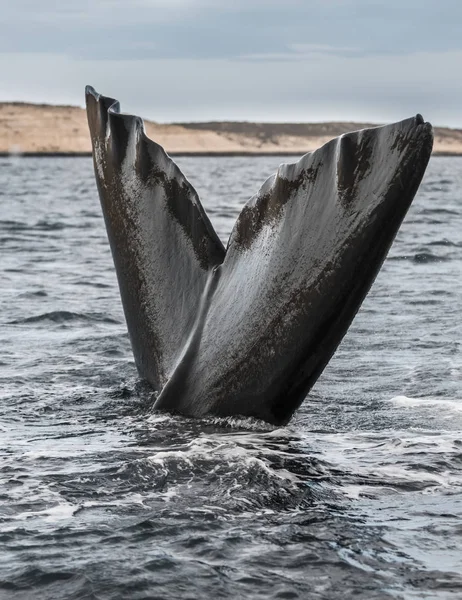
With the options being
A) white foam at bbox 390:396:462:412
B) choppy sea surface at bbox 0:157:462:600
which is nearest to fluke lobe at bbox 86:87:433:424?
choppy sea surface at bbox 0:157:462:600

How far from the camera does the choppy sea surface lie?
4000mm

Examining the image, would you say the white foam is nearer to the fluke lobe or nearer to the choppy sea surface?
the choppy sea surface

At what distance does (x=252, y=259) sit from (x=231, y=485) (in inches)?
39.3

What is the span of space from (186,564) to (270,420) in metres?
1.48

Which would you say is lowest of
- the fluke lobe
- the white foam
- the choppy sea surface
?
the choppy sea surface

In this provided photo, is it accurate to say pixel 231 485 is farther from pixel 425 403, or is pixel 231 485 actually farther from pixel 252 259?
pixel 425 403

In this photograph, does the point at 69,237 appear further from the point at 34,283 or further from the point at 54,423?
the point at 54,423

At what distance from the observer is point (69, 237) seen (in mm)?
21844

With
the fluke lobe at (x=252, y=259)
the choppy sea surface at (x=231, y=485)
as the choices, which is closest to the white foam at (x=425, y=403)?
the choppy sea surface at (x=231, y=485)

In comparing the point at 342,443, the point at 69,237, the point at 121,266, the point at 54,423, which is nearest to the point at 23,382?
the point at 54,423

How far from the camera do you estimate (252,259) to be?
5.11 metres

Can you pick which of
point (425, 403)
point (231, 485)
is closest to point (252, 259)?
point (231, 485)

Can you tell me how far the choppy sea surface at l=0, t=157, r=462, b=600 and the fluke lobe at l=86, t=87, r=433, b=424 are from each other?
1.13 feet

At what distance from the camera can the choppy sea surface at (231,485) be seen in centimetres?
400
